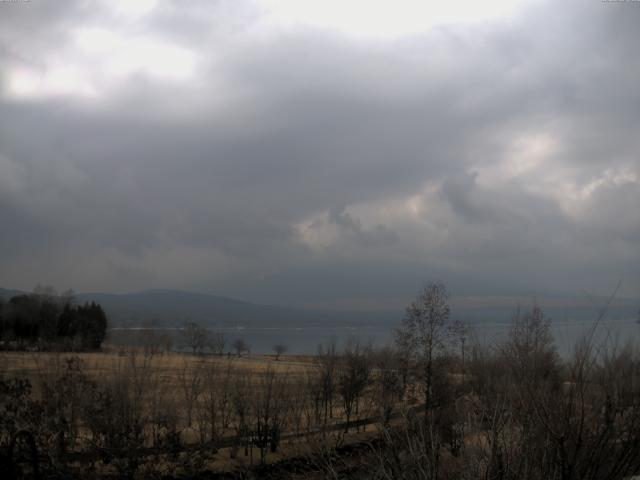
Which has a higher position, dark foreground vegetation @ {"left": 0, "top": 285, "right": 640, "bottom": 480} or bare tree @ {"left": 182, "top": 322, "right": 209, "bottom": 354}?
dark foreground vegetation @ {"left": 0, "top": 285, "right": 640, "bottom": 480}

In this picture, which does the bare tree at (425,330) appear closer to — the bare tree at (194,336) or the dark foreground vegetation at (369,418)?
the dark foreground vegetation at (369,418)

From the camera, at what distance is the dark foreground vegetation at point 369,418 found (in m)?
7.66

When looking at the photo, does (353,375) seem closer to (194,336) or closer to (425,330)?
(425,330)

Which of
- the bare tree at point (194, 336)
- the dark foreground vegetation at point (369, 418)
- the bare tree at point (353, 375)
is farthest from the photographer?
the bare tree at point (194, 336)

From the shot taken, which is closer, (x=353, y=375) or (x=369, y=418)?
(x=369, y=418)

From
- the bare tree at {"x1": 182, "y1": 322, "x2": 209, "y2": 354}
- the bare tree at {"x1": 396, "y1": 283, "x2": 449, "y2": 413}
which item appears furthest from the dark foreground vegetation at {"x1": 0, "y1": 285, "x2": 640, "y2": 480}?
the bare tree at {"x1": 182, "y1": 322, "x2": 209, "y2": 354}

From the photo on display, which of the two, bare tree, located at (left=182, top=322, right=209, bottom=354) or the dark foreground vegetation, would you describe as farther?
bare tree, located at (left=182, top=322, right=209, bottom=354)

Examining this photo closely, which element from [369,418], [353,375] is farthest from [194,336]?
[369,418]

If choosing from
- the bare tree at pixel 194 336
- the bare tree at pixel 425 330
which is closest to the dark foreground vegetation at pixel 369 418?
the bare tree at pixel 425 330

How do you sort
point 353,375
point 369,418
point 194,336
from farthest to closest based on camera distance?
point 194,336, point 353,375, point 369,418

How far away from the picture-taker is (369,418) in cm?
3522

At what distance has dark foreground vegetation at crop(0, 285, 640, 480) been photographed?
7660mm

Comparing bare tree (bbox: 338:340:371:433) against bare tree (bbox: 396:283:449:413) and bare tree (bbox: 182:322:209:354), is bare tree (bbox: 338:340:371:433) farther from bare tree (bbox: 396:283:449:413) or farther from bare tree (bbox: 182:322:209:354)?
bare tree (bbox: 182:322:209:354)

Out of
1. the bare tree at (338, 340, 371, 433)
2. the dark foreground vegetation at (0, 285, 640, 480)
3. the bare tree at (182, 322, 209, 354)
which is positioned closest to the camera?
the dark foreground vegetation at (0, 285, 640, 480)
